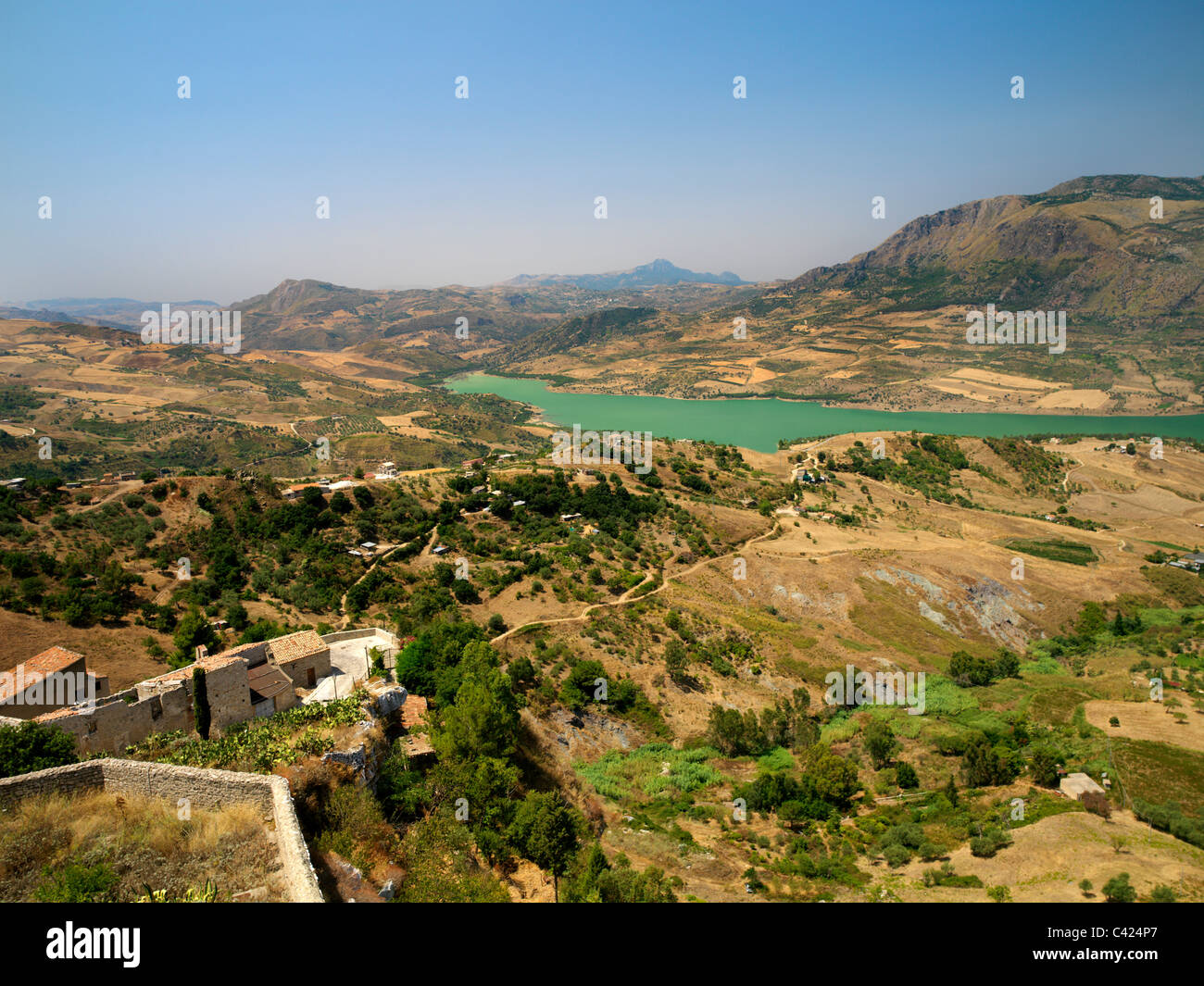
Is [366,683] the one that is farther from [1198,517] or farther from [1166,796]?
[1198,517]

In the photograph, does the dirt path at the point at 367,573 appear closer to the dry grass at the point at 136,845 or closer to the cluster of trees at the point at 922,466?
the dry grass at the point at 136,845

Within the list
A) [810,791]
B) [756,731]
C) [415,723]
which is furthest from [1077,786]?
[415,723]

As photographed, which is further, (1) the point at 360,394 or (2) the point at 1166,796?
(1) the point at 360,394

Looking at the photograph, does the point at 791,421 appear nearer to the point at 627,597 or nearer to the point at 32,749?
the point at 627,597

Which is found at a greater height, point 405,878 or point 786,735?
point 405,878
